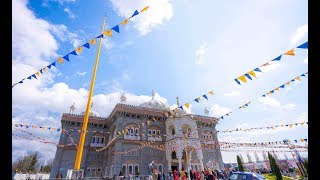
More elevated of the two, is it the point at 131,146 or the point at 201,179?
the point at 131,146

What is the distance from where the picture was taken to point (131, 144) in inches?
1028

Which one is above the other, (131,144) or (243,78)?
(243,78)

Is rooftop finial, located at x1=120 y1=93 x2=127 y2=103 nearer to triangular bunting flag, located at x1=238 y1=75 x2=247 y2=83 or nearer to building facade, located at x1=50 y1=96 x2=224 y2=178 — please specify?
building facade, located at x1=50 y1=96 x2=224 y2=178

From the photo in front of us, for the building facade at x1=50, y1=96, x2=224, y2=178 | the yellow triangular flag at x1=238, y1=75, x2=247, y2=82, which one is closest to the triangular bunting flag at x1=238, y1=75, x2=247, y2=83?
the yellow triangular flag at x1=238, y1=75, x2=247, y2=82

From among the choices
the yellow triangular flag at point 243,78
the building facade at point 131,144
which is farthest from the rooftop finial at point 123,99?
the yellow triangular flag at point 243,78

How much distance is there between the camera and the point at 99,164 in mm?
28250

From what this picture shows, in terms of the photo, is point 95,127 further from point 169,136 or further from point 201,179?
point 201,179

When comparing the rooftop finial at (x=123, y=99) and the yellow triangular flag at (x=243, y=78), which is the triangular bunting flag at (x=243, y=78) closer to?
the yellow triangular flag at (x=243, y=78)

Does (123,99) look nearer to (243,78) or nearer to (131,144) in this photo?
(131,144)

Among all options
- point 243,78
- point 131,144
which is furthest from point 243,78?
point 131,144

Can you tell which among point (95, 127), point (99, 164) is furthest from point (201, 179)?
point (95, 127)
